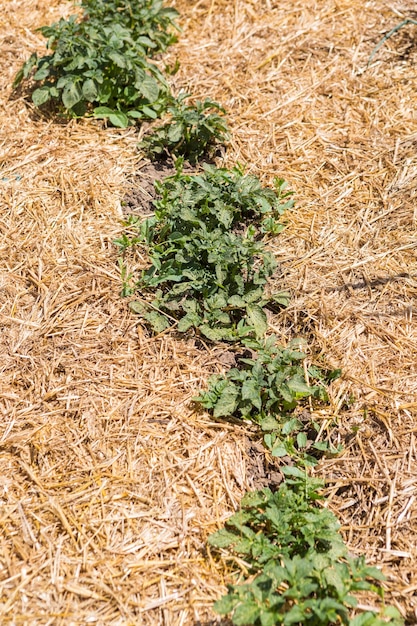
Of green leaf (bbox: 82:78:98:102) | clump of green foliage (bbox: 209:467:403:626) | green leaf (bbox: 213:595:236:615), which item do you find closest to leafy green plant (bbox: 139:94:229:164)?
green leaf (bbox: 82:78:98:102)

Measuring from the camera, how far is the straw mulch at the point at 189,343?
2287mm

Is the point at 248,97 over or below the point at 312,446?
over

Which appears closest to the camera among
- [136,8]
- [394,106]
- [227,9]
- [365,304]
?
[365,304]

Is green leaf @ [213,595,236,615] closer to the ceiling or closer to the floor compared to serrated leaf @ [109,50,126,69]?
closer to the floor

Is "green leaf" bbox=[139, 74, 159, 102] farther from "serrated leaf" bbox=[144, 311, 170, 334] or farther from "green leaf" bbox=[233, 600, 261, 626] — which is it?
"green leaf" bbox=[233, 600, 261, 626]

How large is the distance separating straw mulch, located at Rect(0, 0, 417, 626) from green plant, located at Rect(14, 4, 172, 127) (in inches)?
6.3

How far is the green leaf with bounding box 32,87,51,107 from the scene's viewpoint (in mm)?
3705

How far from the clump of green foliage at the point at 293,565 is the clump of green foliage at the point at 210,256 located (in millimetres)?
800

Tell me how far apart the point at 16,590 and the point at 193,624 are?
630 millimetres

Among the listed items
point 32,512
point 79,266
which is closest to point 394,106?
point 79,266

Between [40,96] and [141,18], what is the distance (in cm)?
91

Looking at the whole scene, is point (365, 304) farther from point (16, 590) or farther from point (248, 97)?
Result: point (16, 590)

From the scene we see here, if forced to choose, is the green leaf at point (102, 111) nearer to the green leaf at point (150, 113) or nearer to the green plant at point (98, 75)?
the green plant at point (98, 75)

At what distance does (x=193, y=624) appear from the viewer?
2146mm
